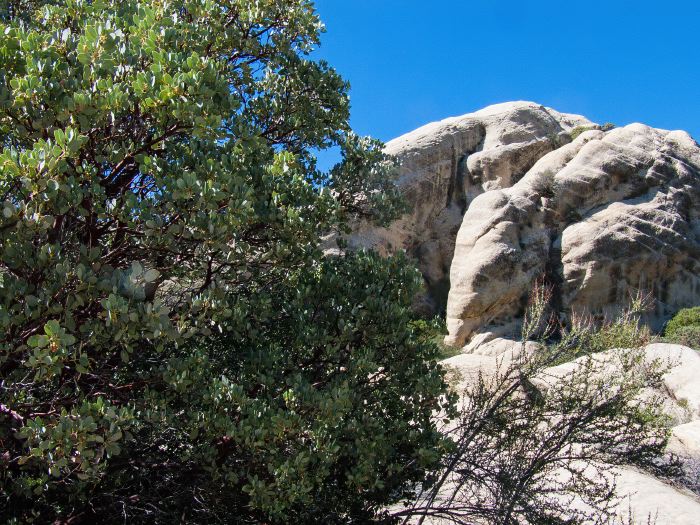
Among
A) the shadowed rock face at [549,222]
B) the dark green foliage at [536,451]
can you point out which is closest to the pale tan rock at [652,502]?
the dark green foliage at [536,451]

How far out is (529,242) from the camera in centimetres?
2530

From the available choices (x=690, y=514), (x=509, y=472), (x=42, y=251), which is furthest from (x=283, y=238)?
(x=690, y=514)

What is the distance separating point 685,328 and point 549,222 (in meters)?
6.43

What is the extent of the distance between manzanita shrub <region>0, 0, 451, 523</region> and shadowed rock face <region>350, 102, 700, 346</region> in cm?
1911

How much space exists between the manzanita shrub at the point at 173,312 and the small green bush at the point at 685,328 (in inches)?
750

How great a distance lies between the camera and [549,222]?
26.0m

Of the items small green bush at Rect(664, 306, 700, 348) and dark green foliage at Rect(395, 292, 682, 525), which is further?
small green bush at Rect(664, 306, 700, 348)

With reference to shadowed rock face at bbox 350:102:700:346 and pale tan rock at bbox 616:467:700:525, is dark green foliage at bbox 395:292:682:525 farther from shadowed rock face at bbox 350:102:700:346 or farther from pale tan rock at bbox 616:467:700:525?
shadowed rock face at bbox 350:102:700:346

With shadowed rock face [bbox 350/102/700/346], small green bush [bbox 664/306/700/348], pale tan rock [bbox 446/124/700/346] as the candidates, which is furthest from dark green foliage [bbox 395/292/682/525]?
pale tan rock [bbox 446/124/700/346]

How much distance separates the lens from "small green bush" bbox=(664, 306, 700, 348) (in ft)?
70.6

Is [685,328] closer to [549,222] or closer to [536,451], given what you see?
[549,222]

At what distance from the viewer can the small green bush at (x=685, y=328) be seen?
21.5m

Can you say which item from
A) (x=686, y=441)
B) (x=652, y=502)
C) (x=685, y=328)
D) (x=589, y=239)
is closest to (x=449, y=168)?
(x=589, y=239)

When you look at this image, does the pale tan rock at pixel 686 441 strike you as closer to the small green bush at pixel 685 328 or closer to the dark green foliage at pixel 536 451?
the dark green foliage at pixel 536 451
